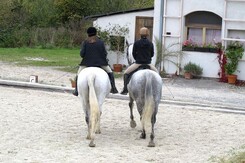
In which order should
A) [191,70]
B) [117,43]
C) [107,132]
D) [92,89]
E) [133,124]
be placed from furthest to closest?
[117,43], [191,70], [133,124], [107,132], [92,89]

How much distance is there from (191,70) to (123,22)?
4239 millimetres

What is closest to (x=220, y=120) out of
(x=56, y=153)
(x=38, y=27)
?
(x=56, y=153)

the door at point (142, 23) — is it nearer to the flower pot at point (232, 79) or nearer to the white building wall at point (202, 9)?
the white building wall at point (202, 9)

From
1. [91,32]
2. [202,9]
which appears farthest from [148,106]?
[202,9]

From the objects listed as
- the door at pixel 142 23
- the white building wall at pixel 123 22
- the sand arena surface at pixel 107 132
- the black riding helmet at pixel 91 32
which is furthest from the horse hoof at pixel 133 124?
the door at pixel 142 23

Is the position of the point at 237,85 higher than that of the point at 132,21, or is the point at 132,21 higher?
the point at 132,21

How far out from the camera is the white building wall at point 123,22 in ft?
77.3

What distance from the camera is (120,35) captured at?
23344 millimetres

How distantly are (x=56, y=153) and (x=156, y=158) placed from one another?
1657mm

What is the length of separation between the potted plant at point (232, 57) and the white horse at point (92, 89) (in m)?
10.6

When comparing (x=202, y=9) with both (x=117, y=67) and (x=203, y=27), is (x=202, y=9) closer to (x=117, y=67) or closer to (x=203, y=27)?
(x=203, y=27)

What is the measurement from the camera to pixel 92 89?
10.1m

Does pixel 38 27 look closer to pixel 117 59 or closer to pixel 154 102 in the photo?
pixel 117 59

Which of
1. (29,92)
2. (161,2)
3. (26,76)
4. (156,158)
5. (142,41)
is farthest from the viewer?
(161,2)
